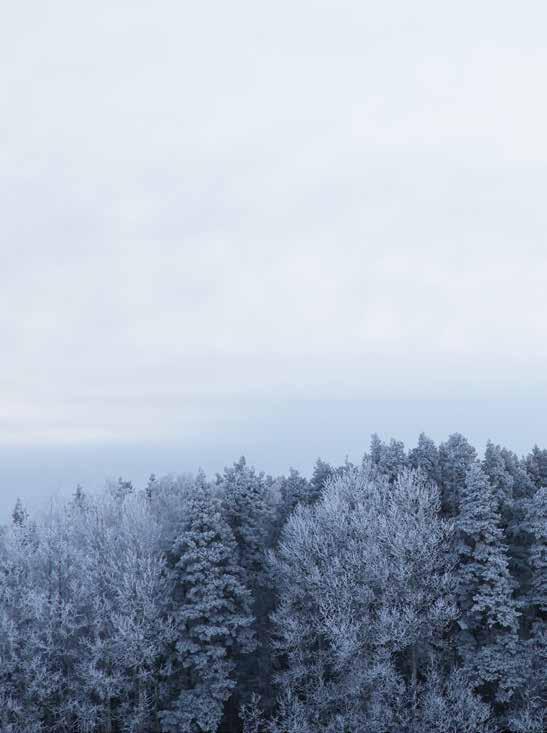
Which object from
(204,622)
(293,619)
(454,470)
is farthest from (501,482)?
(204,622)

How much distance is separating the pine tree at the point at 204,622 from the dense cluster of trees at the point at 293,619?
0.15 meters

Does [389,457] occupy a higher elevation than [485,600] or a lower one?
higher

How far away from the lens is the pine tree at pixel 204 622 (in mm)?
49594

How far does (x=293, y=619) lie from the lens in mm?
53312

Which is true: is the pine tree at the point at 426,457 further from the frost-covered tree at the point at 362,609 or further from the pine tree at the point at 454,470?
the frost-covered tree at the point at 362,609

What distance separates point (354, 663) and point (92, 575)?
Answer: 879 inches

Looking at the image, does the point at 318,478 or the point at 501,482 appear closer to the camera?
the point at 501,482

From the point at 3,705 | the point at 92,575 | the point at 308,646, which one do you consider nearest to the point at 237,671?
the point at 308,646

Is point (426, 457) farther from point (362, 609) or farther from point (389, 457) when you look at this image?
point (362, 609)

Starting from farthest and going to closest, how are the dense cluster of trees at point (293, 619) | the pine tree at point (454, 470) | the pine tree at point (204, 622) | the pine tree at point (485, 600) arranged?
the pine tree at point (454, 470) < the pine tree at point (204, 622) < the dense cluster of trees at point (293, 619) < the pine tree at point (485, 600)

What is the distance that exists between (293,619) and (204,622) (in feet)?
23.3

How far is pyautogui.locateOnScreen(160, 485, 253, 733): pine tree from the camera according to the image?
49594 millimetres

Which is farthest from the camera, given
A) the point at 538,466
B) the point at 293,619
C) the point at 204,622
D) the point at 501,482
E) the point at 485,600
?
the point at 538,466

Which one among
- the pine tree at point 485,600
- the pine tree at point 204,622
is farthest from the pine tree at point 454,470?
the pine tree at point 204,622
